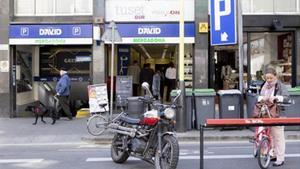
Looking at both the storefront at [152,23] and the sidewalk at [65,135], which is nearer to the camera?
the sidewalk at [65,135]

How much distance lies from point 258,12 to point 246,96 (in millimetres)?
5684

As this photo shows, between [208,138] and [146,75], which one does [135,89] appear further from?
[208,138]

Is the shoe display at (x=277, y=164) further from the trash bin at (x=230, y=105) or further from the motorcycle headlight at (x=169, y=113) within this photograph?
the trash bin at (x=230, y=105)

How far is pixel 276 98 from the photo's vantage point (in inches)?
351

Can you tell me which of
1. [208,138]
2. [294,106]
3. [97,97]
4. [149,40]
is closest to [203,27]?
[149,40]

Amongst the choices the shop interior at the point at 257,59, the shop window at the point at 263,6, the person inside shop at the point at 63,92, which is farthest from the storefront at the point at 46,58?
the shop window at the point at 263,6

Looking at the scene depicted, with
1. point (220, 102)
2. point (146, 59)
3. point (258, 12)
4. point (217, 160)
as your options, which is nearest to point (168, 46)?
point (146, 59)

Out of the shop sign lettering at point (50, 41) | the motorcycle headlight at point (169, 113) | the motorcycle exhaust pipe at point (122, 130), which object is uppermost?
the shop sign lettering at point (50, 41)

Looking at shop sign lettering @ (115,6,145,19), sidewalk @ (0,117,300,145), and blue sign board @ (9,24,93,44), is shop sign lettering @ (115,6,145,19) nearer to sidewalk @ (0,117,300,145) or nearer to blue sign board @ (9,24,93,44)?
blue sign board @ (9,24,93,44)

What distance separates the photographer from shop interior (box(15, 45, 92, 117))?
20125mm

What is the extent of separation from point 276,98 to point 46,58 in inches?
521

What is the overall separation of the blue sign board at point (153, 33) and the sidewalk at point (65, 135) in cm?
399

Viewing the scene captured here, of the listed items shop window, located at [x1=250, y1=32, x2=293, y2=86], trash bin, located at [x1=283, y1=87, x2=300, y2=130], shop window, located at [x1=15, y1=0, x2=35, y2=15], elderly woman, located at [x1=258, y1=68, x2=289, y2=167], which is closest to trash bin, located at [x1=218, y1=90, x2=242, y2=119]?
trash bin, located at [x1=283, y1=87, x2=300, y2=130]

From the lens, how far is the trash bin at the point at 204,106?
14.3 meters
